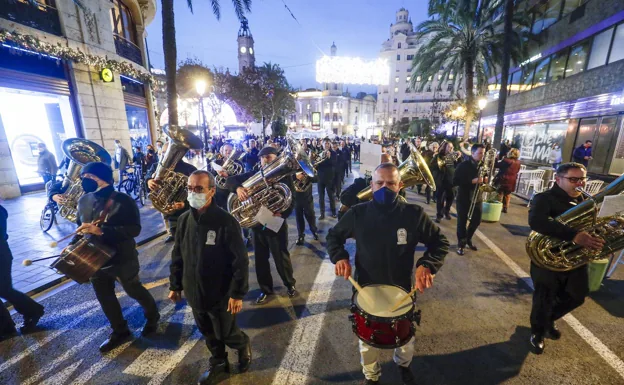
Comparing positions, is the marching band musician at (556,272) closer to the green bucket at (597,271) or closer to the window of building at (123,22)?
the green bucket at (597,271)

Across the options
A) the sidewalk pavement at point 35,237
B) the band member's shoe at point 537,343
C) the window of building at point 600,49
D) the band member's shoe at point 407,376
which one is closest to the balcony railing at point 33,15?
the sidewalk pavement at point 35,237

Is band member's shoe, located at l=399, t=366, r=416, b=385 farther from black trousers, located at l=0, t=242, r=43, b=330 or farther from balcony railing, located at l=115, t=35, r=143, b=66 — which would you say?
balcony railing, located at l=115, t=35, r=143, b=66

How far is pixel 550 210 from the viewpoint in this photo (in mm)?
2924

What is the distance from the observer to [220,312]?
2631 millimetres

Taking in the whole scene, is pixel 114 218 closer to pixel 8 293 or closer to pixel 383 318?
pixel 8 293

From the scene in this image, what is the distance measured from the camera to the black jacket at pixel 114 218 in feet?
9.66

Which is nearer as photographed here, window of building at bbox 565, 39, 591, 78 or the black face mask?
the black face mask

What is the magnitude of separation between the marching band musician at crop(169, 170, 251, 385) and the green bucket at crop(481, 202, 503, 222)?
7.25 meters

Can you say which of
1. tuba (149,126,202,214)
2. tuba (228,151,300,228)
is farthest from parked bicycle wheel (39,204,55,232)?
tuba (228,151,300,228)

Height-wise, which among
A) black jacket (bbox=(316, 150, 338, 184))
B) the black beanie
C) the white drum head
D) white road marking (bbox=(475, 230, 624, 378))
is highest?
the black beanie

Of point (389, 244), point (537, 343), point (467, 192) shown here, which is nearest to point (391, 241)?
point (389, 244)

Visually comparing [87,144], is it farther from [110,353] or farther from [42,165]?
[42,165]

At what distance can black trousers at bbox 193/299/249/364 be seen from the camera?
8.61ft

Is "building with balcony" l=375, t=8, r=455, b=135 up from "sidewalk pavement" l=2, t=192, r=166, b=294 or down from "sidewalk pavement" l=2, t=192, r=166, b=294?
up
